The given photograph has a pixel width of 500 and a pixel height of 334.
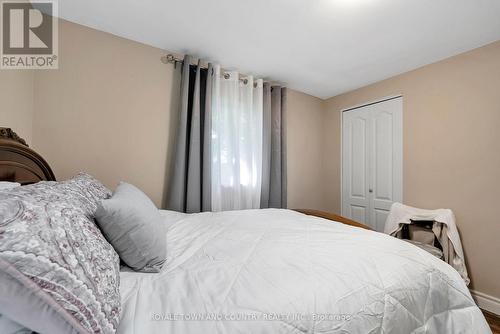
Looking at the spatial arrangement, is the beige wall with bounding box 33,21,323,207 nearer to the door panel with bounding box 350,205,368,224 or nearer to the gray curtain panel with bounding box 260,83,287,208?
the gray curtain panel with bounding box 260,83,287,208

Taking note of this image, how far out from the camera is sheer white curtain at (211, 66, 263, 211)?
2441 millimetres

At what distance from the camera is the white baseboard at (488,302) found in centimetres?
189

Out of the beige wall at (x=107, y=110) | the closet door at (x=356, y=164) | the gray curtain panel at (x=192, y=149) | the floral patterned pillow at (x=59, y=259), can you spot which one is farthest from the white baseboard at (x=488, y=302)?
the beige wall at (x=107, y=110)

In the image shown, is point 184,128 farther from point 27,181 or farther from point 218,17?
point 27,181

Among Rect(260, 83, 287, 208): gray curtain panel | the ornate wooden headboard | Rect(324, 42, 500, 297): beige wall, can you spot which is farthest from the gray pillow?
Rect(324, 42, 500, 297): beige wall

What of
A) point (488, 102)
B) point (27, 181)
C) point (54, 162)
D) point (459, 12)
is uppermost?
point (459, 12)

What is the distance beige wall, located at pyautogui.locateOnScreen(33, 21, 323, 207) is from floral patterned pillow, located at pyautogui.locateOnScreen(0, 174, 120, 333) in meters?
1.45

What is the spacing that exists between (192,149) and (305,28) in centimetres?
146

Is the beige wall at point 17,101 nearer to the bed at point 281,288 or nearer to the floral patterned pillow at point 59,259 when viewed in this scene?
the bed at point 281,288

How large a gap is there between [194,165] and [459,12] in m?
2.43

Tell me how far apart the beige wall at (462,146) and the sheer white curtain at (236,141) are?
1690 mm

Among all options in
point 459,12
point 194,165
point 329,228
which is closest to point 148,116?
point 194,165

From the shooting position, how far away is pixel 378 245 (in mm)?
1101

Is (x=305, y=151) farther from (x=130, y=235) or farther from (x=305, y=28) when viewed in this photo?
(x=130, y=235)
